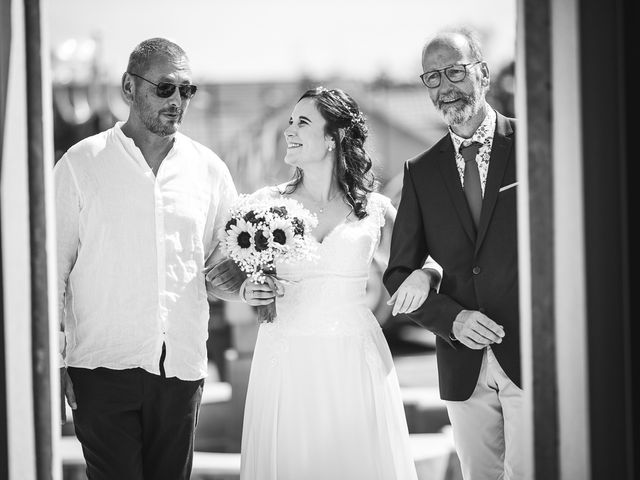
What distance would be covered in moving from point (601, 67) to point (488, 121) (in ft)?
4.99

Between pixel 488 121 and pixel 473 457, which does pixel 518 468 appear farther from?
pixel 488 121

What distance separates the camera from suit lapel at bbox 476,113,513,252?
4215 mm

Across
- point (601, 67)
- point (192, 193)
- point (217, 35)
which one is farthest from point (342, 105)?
point (217, 35)

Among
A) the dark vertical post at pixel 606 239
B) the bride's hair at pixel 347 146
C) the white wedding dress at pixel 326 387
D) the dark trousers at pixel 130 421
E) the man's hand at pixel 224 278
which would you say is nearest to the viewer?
the dark vertical post at pixel 606 239

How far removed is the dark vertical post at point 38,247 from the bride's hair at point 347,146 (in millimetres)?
2149

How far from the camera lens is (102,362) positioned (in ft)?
13.5

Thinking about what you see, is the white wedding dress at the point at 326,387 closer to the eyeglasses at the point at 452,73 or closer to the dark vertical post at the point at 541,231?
the eyeglasses at the point at 452,73

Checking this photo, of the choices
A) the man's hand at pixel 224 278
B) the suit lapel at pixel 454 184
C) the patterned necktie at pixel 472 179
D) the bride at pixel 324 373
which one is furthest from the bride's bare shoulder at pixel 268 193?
the patterned necktie at pixel 472 179

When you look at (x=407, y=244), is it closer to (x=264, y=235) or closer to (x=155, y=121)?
(x=264, y=235)

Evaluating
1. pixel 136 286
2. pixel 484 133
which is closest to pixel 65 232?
pixel 136 286

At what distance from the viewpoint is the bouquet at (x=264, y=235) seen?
4387mm

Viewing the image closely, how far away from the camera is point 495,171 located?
426 centimetres

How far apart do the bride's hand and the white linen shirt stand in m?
0.31

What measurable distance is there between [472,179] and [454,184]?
0.10 meters
